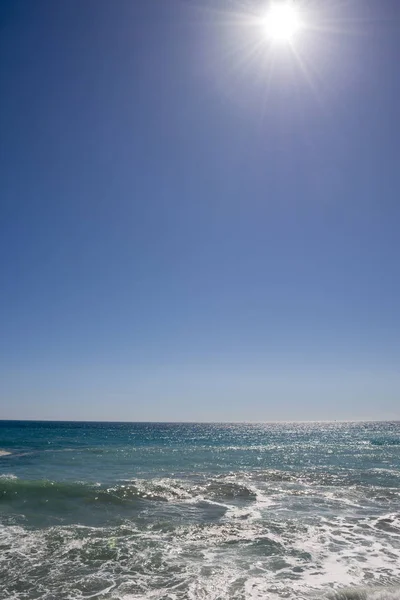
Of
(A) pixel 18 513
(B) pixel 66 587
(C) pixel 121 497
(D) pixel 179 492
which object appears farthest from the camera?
(D) pixel 179 492

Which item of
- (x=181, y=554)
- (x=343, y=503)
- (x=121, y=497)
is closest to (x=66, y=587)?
(x=181, y=554)

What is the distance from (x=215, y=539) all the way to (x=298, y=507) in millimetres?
6569

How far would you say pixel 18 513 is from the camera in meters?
17.4

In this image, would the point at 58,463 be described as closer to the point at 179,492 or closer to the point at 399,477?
the point at 179,492

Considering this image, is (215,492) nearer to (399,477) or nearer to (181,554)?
(181,554)

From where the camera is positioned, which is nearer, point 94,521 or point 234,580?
point 234,580

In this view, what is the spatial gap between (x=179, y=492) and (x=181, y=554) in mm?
9872

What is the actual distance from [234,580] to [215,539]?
3652 millimetres

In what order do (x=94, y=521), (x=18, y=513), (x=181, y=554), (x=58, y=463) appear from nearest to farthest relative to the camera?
(x=181, y=554) → (x=94, y=521) → (x=18, y=513) → (x=58, y=463)

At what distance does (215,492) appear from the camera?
860 inches

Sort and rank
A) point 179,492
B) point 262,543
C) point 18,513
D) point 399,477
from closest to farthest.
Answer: point 262,543
point 18,513
point 179,492
point 399,477

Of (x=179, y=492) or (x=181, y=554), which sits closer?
(x=181, y=554)

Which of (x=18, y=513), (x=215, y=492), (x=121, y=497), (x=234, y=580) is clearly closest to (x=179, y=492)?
(x=215, y=492)

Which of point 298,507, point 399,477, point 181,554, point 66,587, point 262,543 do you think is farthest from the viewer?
point 399,477
